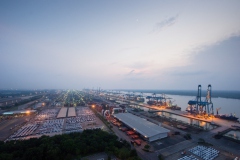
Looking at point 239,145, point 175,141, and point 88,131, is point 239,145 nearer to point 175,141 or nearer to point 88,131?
point 175,141

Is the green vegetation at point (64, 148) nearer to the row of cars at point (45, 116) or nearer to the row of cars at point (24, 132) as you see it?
the row of cars at point (24, 132)

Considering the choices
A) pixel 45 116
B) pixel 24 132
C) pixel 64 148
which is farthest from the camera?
pixel 45 116

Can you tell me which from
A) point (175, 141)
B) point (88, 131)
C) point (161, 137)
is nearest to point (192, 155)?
point (175, 141)

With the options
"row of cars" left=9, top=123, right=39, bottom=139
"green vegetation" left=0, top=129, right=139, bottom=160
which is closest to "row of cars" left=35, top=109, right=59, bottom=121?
"row of cars" left=9, top=123, right=39, bottom=139

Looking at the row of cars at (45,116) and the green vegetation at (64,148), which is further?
the row of cars at (45,116)

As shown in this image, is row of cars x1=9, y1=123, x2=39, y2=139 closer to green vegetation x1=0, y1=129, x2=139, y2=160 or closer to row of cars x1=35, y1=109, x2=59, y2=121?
green vegetation x1=0, y1=129, x2=139, y2=160

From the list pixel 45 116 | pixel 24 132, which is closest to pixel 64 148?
pixel 24 132

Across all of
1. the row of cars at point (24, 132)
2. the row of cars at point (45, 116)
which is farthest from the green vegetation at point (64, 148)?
the row of cars at point (45, 116)

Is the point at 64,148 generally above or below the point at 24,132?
above

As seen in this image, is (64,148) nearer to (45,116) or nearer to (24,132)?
(24,132)

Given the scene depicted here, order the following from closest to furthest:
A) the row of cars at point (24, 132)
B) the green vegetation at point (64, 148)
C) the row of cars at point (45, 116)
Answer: the green vegetation at point (64, 148) → the row of cars at point (24, 132) → the row of cars at point (45, 116)
